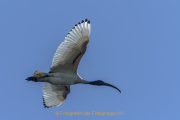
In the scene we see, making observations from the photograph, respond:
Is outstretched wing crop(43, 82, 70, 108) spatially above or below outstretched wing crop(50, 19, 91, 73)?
below

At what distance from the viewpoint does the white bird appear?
13586 mm

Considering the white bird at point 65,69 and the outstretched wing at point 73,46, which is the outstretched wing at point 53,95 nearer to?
the white bird at point 65,69

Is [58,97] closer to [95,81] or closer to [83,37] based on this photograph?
[95,81]

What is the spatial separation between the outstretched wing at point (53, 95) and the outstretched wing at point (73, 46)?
7.10 feet

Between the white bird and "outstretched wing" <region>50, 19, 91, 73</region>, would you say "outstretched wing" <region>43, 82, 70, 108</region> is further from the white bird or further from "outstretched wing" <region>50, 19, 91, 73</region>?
"outstretched wing" <region>50, 19, 91, 73</region>

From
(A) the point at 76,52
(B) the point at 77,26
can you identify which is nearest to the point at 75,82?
(A) the point at 76,52

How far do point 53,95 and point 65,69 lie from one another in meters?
2.23

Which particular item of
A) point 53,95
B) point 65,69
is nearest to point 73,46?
point 65,69

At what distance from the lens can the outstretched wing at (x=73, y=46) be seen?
13531 mm

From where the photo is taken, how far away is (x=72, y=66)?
47.4 feet

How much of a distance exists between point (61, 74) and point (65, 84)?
509 mm

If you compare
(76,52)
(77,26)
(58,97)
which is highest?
(77,26)

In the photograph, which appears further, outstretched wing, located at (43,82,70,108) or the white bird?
outstretched wing, located at (43,82,70,108)

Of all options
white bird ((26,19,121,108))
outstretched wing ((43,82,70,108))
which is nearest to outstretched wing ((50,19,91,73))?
white bird ((26,19,121,108))
